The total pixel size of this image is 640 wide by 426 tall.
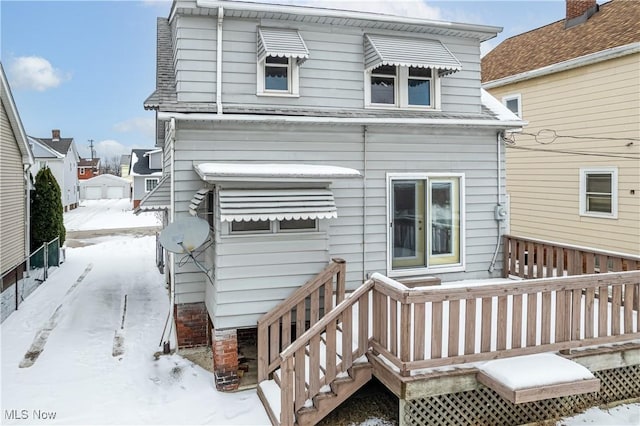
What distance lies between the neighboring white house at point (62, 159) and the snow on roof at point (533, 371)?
34097 millimetres

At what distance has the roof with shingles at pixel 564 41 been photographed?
39.3 feet

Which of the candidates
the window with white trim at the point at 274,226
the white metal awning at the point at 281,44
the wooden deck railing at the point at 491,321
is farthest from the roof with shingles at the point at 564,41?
the window with white trim at the point at 274,226

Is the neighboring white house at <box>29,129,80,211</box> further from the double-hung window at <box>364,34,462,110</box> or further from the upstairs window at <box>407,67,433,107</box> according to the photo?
the upstairs window at <box>407,67,433,107</box>

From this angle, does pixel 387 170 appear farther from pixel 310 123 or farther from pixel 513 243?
pixel 513 243

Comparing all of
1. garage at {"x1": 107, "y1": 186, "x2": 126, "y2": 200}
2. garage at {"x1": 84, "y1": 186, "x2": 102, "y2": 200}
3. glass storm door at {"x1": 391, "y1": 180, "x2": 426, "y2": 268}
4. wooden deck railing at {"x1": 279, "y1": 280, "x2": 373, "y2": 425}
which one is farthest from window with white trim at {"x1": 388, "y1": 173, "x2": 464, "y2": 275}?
garage at {"x1": 84, "y1": 186, "x2": 102, "y2": 200}

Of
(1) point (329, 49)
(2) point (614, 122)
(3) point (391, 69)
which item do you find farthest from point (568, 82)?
(1) point (329, 49)

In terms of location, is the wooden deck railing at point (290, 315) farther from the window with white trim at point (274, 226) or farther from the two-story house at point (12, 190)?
the two-story house at point (12, 190)

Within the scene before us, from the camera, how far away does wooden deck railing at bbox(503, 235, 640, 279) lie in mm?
7230

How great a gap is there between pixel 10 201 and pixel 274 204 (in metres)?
9.30

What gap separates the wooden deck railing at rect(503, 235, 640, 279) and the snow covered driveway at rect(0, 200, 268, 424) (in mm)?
5592

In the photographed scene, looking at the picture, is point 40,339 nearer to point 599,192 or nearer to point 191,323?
point 191,323

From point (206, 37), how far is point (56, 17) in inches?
512

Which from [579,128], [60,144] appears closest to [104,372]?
[579,128]

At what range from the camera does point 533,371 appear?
511cm
